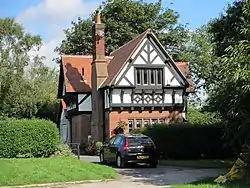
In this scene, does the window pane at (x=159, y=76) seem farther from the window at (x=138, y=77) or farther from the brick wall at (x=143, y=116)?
the brick wall at (x=143, y=116)

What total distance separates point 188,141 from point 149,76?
9.91 metres

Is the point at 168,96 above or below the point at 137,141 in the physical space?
above

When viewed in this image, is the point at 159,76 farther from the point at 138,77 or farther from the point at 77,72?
the point at 77,72

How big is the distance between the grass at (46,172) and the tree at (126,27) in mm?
36552

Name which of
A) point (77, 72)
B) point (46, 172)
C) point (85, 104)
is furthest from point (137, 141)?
point (77, 72)

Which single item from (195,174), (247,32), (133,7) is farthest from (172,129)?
(133,7)

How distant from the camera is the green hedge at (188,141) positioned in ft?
112

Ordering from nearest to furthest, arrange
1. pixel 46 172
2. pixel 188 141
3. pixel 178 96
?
pixel 46 172 < pixel 188 141 < pixel 178 96

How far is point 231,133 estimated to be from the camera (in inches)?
746

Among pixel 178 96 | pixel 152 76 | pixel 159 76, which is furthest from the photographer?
pixel 178 96

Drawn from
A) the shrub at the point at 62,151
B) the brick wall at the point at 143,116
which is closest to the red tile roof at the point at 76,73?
the brick wall at the point at 143,116

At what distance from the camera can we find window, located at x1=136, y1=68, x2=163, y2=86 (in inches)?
1684

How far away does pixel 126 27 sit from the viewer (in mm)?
57281

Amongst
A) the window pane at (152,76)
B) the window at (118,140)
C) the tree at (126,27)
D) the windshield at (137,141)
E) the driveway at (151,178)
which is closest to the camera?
the driveway at (151,178)
